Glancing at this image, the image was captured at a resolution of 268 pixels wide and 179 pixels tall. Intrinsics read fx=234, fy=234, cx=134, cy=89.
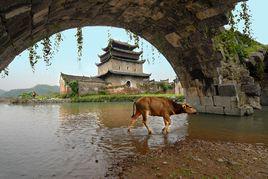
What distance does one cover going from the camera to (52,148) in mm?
6410

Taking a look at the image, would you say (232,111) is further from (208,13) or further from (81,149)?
(81,149)

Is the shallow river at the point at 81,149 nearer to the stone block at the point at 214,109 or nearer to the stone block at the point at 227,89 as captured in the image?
the stone block at the point at 227,89

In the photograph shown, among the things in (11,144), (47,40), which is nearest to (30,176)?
(11,144)

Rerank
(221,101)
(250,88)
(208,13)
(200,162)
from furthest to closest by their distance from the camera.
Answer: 1. (250,88)
2. (221,101)
3. (208,13)
4. (200,162)

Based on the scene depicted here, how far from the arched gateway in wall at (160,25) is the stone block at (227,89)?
0.12 meters

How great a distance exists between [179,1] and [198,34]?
3.13m

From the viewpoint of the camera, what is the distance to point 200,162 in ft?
15.9

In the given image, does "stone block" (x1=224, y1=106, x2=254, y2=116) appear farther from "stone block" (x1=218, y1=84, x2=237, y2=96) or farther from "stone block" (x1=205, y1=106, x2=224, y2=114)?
"stone block" (x1=218, y1=84, x2=237, y2=96)

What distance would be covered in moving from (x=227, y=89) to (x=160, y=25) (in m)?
6.07

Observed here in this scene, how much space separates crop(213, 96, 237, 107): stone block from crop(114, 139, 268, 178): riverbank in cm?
780

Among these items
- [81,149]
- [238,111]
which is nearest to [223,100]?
[238,111]

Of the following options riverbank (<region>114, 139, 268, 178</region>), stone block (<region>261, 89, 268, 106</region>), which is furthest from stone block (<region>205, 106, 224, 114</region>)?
stone block (<region>261, 89, 268, 106</region>)

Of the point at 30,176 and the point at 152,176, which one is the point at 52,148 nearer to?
the point at 30,176

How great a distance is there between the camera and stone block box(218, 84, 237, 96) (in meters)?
13.6
